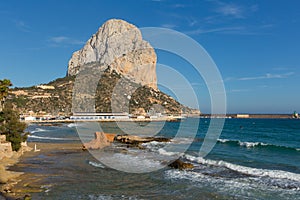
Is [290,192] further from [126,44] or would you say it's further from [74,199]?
[126,44]

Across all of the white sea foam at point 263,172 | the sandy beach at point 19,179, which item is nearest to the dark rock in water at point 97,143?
the sandy beach at point 19,179

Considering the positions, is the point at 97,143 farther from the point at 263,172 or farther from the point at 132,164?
the point at 263,172

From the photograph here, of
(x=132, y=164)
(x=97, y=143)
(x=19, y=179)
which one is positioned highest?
(x=97, y=143)

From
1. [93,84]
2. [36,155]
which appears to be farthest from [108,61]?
[36,155]

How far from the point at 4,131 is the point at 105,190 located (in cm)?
1542

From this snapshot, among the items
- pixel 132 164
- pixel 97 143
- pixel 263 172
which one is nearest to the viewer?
pixel 263 172

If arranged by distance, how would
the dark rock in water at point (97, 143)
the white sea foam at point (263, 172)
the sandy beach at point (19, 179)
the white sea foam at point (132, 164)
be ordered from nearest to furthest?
the sandy beach at point (19, 179)
the white sea foam at point (263, 172)
the white sea foam at point (132, 164)
the dark rock in water at point (97, 143)

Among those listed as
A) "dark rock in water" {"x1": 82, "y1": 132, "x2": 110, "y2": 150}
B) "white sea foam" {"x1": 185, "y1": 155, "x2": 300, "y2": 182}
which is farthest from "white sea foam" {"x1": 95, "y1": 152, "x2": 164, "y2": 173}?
"dark rock in water" {"x1": 82, "y1": 132, "x2": 110, "y2": 150}

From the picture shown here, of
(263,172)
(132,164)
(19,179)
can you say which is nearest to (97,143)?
(132,164)

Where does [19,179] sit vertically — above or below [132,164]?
above

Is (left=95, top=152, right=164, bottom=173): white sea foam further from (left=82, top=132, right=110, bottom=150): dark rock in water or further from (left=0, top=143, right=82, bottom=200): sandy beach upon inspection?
(left=82, top=132, right=110, bottom=150): dark rock in water

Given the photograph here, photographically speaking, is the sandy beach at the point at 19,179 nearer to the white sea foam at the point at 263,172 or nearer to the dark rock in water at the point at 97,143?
the dark rock in water at the point at 97,143

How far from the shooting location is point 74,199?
14336 mm

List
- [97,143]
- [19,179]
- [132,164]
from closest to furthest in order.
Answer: [19,179] < [132,164] < [97,143]
